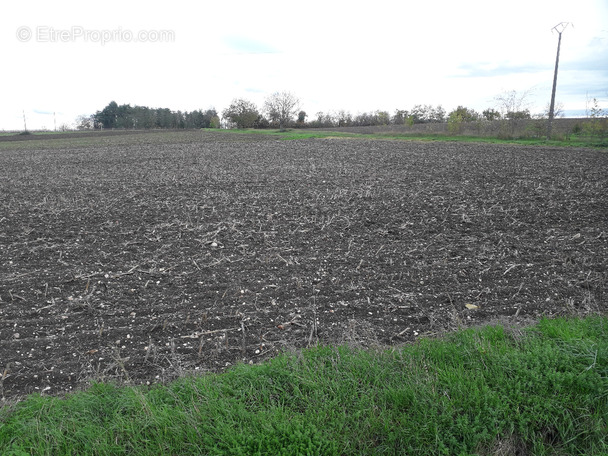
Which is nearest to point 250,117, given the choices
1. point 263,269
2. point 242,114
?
point 242,114

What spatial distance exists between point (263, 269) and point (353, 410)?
3307 mm

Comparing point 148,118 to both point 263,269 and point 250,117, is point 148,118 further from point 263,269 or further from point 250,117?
point 263,269

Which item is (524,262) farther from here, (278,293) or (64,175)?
(64,175)

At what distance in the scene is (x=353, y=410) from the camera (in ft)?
10.3

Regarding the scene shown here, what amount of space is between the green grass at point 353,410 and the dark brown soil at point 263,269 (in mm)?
507

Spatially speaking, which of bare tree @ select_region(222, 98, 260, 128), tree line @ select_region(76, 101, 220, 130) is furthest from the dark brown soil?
tree line @ select_region(76, 101, 220, 130)

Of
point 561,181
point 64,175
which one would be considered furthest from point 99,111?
point 561,181

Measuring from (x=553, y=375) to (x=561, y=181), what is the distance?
12251 mm

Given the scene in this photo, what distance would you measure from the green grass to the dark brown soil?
507 mm

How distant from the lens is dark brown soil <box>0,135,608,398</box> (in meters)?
4.27

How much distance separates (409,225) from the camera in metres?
8.49

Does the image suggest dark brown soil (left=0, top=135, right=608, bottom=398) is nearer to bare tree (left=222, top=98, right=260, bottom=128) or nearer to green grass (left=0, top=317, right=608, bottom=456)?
green grass (left=0, top=317, right=608, bottom=456)

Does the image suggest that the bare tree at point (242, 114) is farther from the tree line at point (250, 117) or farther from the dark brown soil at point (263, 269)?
the dark brown soil at point (263, 269)

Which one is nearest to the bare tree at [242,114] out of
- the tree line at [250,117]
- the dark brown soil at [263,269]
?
the tree line at [250,117]
